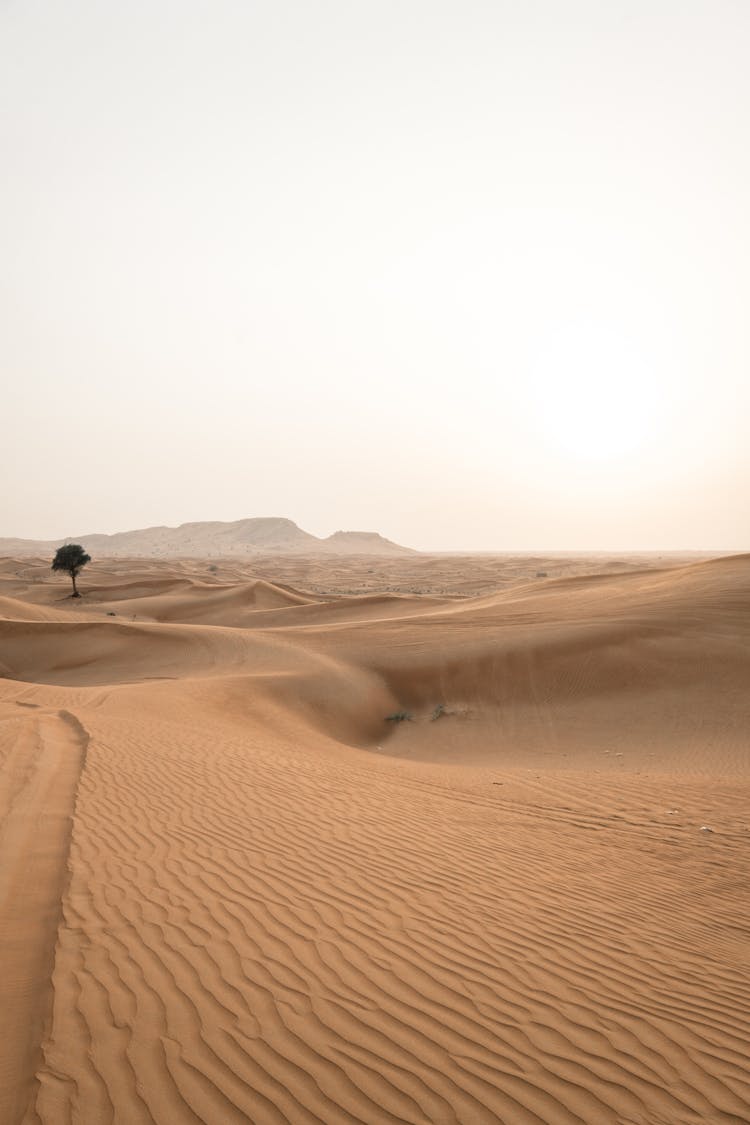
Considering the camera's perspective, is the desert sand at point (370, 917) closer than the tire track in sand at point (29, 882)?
Yes

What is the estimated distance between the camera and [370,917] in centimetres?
484

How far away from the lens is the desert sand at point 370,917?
3.19 metres

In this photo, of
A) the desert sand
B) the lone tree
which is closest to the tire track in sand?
the desert sand

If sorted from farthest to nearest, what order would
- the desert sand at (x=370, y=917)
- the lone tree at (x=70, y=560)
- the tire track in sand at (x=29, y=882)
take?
the lone tree at (x=70, y=560)
the tire track in sand at (x=29, y=882)
the desert sand at (x=370, y=917)

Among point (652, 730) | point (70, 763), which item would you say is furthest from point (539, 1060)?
point (652, 730)

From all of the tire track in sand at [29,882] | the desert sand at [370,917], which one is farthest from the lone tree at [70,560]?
the tire track in sand at [29,882]

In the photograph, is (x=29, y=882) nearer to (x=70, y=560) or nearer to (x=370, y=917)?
(x=370, y=917)

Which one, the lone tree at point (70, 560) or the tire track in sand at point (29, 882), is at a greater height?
the lone tree at point (70, 560)

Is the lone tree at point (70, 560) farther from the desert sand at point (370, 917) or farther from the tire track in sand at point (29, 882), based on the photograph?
the tire track in sand at point (29, 882)

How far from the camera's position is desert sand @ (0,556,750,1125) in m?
3.19

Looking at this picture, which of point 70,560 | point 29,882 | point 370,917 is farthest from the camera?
point 70,560

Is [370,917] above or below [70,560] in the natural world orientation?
below

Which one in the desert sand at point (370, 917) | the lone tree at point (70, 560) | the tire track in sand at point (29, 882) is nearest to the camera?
the desert sand at point (370, 917)

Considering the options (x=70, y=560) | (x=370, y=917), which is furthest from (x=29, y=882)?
(x=70, y=560)
